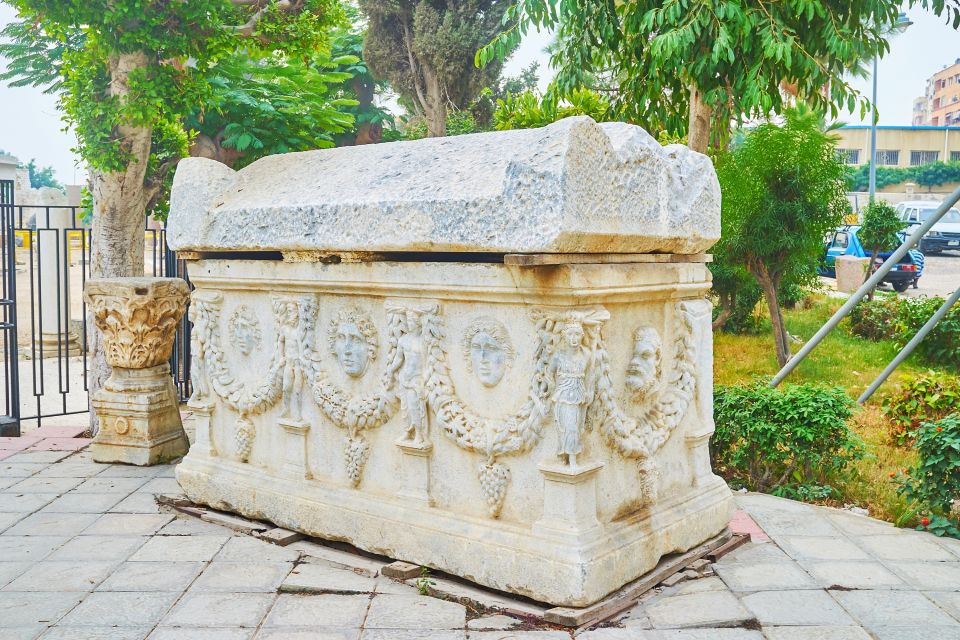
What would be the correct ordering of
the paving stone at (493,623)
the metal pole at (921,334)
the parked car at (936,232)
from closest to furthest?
the paving stone at (493,623) → the metal pole at (921,334) → the parked car at (936,232)

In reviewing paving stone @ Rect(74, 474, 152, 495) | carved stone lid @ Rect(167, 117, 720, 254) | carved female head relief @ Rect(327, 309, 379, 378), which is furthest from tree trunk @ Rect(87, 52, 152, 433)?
carved female head relief @ Rect(327, 309, 379, 378)

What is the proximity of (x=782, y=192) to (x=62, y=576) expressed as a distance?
6.88 meters

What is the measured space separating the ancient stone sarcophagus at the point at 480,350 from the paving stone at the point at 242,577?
351 millimetres

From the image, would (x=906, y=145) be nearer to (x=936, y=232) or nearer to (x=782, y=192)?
(x=936, y=232)

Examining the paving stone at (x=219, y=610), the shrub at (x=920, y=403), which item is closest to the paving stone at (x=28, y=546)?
the paving stone at (x=219, y=610)

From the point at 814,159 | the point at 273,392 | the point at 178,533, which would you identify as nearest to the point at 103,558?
the point at 178,533

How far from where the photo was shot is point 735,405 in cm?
502

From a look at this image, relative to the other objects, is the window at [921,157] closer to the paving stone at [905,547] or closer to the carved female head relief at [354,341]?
the paving stone at [905,547]

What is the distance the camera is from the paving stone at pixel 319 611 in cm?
315

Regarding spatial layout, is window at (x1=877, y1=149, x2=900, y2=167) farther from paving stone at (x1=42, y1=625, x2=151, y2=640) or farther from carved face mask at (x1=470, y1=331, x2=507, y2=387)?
paving stone at (x1=42, y1=625, x2=151, y2=640)

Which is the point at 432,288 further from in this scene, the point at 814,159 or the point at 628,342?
the point at 814,159

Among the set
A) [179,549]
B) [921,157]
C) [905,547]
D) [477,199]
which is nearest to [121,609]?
[179,549]

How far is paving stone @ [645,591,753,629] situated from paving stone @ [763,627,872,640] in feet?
0.38

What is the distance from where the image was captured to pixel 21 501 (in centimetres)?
472
